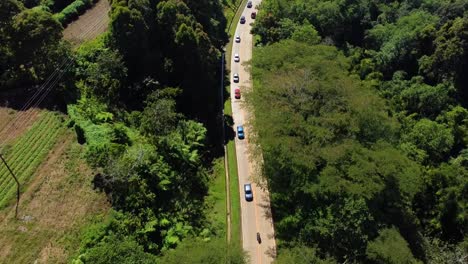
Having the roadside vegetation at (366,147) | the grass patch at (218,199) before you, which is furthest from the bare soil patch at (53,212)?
the roadside vegetation at (366,147)

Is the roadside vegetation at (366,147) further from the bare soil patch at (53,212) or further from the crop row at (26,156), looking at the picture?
the crop row at (26,156)

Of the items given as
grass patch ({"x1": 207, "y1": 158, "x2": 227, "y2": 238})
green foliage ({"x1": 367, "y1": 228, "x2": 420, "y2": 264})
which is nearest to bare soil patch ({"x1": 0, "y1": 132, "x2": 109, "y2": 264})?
grass patch ({"x1": 207, "y1": 158, "x2": 227, "y2": 238})

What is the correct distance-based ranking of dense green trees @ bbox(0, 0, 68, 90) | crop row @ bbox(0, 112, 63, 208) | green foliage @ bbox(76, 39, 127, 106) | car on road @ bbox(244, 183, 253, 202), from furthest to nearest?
green foliage @ bbox(76, 39, 127, 106), dense green trees @ bbox(0, 0, 68, 90), car on road @ bbox(244, 183, 253, 202), crop row @ bbox(0, 112, 63, 208)

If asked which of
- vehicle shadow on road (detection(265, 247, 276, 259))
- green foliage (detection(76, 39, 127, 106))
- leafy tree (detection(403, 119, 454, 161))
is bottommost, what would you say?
vehicle shadow on road (detection(265, 247, 276, 259))

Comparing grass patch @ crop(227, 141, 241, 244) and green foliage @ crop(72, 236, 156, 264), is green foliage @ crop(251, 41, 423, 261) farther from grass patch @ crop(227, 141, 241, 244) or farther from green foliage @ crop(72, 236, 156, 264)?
green foliage @ crop(72, 236, 156, 264)

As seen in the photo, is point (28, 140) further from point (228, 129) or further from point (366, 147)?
point (366, 147)
